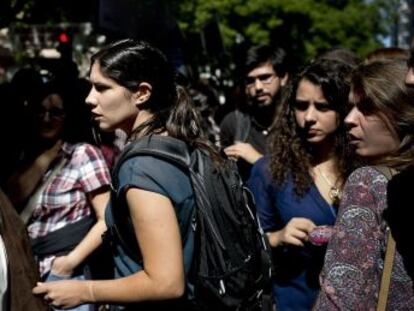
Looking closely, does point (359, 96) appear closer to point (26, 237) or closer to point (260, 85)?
point (26, 237)

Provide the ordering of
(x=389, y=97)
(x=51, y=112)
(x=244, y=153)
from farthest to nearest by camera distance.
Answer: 1. (x=244, y=153)
2. (x=51, y=112)
3. (x=389, y=97)

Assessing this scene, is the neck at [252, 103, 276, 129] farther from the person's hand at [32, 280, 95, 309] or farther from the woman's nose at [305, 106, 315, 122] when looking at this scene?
the person's hand at [32, 280, 95, 309]

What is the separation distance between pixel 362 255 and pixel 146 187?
2.55 feet

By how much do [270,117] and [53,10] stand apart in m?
3.97

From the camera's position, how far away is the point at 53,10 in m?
8.70

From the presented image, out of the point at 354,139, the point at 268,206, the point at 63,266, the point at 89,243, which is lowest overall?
the point at 63,266

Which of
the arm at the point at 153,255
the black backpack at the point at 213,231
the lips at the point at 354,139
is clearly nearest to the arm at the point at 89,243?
the black backpack at the point at 213,231

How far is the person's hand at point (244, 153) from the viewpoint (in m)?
5.00

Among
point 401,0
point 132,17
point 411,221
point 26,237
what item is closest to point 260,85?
point 132,17

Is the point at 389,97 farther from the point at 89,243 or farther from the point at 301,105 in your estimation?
the point at 89,243

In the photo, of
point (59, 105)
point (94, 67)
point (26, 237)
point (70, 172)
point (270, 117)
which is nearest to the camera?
point (26, 237)

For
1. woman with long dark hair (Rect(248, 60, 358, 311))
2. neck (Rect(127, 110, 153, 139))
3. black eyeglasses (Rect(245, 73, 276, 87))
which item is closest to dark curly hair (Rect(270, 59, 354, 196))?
woman with long dark hair (Rect(248, 60, 358, 311))

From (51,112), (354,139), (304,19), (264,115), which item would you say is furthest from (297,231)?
(304,19)

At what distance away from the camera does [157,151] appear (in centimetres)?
285
